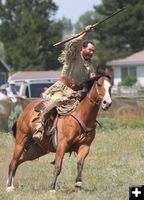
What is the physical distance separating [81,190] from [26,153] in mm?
1945

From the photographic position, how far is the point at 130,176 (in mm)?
11977

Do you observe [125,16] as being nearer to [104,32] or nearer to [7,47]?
[104,32]

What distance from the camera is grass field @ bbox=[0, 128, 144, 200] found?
34.0 ft

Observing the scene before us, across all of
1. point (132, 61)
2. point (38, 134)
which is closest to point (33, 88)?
point (38, 134)

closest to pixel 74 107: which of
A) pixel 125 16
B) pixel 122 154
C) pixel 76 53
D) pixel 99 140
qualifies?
pixel 76 53

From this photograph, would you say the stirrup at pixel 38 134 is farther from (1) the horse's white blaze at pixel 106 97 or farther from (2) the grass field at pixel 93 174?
(1) the horse's white blaze at pixel 106 97

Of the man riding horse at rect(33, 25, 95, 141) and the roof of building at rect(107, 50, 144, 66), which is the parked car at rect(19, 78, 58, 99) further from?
the roof of building at rect(107, 50, 144, 66)

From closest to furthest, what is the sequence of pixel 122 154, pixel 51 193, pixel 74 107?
pixel 51 193
pixel 74 107
pixel 122 154

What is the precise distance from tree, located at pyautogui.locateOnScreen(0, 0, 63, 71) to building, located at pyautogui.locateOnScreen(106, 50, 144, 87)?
658cm

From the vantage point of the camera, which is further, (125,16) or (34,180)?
(125,16)

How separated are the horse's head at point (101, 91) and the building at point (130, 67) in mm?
51183

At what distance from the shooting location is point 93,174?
41.9ft

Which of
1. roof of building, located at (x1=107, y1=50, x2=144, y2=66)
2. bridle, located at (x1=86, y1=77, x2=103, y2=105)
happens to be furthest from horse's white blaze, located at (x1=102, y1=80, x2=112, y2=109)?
roof of building, located at (x1=107, y1=50, x2=144, y2=66)

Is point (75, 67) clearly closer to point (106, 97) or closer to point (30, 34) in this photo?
point (106, 97)
